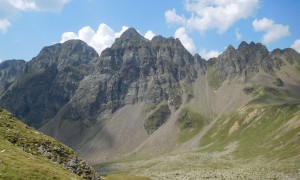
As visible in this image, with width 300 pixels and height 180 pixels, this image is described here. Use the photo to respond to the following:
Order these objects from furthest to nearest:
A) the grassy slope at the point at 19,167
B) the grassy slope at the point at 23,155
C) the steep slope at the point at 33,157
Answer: the steep slope at the point at 33,157 < the grassy slope at the point at 23,155 < the grassy slope at the point at 19,167

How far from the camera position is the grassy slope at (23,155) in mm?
38906

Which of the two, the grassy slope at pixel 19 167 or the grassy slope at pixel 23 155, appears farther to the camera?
the grassy slope at pixel 23 155

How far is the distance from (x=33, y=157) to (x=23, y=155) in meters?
1.97

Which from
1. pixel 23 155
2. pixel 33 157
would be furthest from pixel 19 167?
pixel 33 157

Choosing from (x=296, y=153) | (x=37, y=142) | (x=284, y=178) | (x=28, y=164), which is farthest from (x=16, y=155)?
(x=296, y=153)

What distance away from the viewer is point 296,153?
191000 millimetres

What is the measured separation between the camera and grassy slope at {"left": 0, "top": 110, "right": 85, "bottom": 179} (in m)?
38.9

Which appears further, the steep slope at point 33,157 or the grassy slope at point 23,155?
the steep slope at point 33,157

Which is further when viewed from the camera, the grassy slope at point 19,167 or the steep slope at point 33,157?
the steep slope at point 33,157

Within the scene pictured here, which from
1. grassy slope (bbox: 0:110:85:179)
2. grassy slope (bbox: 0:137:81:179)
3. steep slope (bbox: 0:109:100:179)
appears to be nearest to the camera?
grassy slope (bbox: 0:137:81:179)

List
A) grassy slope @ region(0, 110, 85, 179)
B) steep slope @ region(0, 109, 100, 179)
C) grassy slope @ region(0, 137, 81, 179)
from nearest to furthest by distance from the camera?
grassy slope @ region(0, 137, 81, 179), grassy slope @ region(0, 110, 85, 179), steep slope @ region(0, 109, 100, 179)

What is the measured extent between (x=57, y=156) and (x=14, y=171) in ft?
58.7

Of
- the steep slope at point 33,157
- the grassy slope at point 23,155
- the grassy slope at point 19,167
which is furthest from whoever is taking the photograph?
the steep slope at point 33,157

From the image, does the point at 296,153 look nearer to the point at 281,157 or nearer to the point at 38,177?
the point at 281,157
